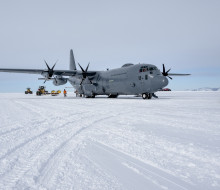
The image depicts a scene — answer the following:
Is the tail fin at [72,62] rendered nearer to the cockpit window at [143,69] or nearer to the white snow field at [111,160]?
the cockpit window at [143,69]

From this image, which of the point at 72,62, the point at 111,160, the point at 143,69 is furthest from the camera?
the point at 72,62

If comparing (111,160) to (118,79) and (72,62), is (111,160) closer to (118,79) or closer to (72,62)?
(118,79)

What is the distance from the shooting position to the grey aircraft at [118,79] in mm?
19359

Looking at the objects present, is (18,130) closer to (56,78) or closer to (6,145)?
(6,145)

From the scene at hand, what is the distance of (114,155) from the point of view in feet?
10.8

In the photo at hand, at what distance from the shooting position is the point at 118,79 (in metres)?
23.1

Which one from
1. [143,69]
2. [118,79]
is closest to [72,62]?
[118,79]

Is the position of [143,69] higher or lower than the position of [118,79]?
higher

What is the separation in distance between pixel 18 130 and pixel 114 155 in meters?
3.28

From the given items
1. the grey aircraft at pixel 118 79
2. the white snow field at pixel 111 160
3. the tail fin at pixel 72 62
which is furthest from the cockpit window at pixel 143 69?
the tail fin at pixel 72 62

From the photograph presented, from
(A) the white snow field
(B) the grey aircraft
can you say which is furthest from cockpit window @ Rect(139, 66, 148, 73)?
(A) the white snow field

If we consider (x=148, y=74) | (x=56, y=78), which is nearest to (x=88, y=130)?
(x=148, y=74)

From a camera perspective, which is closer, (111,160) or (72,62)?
(111,160)

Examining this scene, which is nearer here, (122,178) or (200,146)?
(122,178)
